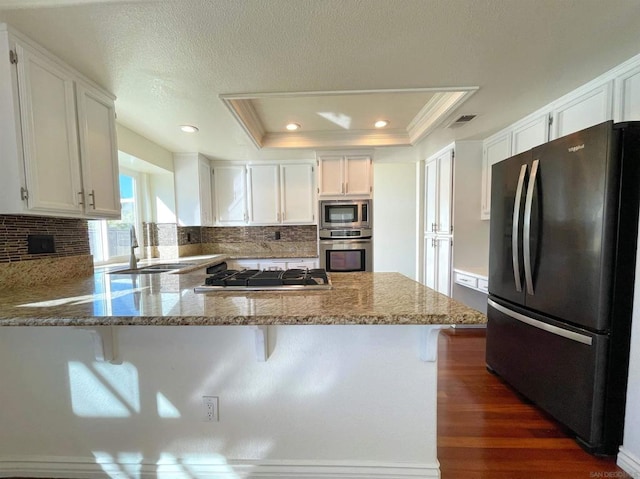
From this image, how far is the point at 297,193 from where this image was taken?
146 inches

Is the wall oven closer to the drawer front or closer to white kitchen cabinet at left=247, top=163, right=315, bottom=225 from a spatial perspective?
white kitchen cabinet at left=247, top=163, right=315, bottom=225

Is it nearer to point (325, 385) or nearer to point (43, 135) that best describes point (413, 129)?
point (325, 385)

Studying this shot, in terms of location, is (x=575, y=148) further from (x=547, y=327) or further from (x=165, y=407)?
(x=165, y=407)

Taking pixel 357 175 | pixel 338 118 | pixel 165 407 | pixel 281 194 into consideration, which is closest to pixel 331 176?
pixel 357 175

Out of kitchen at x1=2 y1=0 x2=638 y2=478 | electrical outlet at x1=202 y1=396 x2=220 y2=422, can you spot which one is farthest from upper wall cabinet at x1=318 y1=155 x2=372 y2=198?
electrical outlet at x1=202 y1=396 x2=220 y2=422

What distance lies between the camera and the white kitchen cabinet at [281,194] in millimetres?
3688

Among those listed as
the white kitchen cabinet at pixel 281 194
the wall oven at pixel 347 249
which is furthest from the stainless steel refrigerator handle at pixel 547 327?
the white kitchen cabinet at pixel 281 194

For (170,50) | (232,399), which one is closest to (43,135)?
(170,50)

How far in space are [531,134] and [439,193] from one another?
1168mm

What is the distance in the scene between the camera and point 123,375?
1.31 m

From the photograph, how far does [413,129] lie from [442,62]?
1.38 m

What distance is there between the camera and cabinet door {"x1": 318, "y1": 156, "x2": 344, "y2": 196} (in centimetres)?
343

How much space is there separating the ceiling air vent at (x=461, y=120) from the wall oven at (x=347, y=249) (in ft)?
4.92

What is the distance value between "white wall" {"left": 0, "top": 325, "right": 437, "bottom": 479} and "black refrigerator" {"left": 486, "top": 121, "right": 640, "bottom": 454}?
90 centimetres
